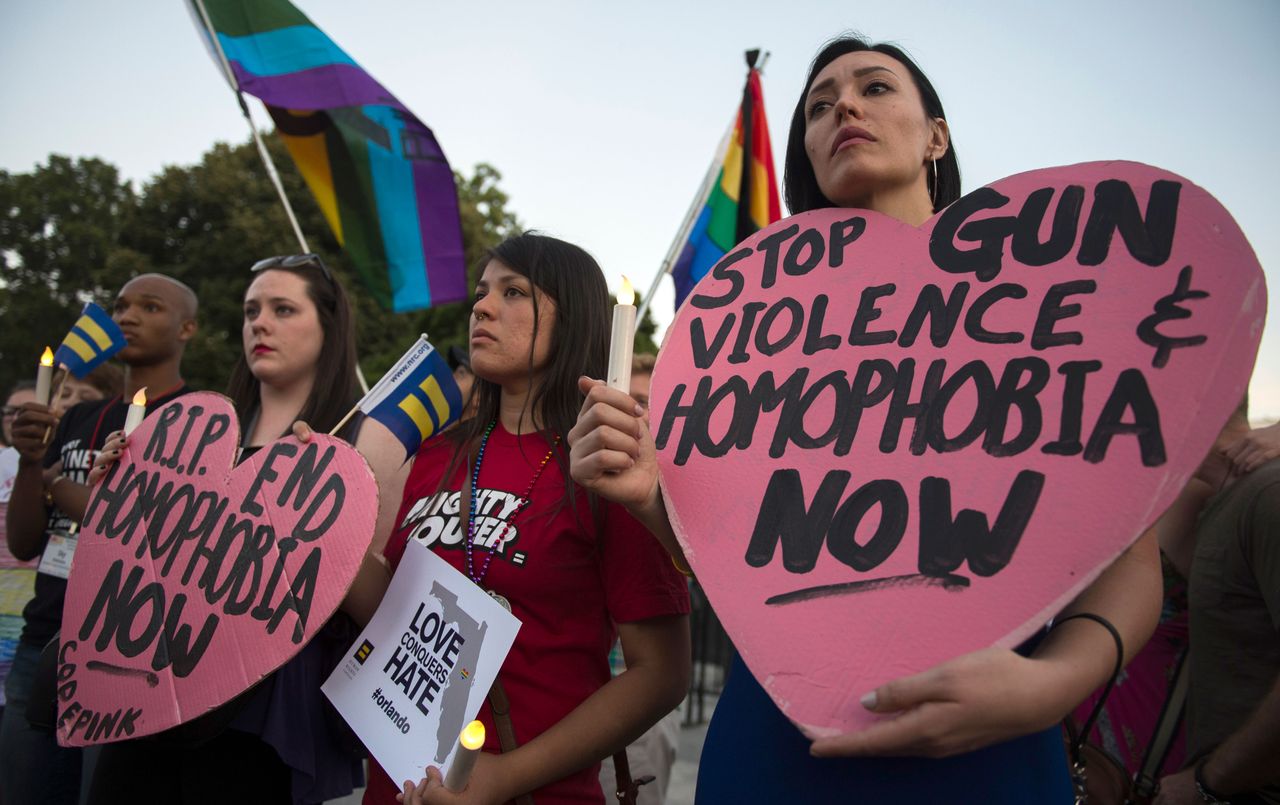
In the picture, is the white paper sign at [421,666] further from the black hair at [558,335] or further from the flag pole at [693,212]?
the flag pole at [693,212]

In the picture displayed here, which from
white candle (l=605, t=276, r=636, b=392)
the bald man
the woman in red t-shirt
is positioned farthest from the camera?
the bald man

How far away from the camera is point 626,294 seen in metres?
1.16

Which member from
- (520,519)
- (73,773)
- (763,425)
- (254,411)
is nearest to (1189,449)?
(763,425)

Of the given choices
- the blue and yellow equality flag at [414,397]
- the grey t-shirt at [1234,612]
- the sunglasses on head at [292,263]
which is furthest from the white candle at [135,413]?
the grey t-shirt at [1234,612]

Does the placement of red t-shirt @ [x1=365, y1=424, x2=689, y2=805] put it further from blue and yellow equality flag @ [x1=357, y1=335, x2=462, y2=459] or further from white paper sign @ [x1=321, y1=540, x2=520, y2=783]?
blue and yellow equality flag @ [x1=357, y1=335, x2=462, y2=459]

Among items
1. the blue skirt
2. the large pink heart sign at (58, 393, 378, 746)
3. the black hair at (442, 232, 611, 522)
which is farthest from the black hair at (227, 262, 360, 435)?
the blue skirt

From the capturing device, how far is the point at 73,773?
2.39 metres

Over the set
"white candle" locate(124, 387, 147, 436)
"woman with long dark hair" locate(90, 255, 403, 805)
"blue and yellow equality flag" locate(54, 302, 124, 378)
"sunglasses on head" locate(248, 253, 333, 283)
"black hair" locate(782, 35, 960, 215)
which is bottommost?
"woman with long dark hair" locate(90, 255, 403, 805)

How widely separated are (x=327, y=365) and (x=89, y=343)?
3.45 feet

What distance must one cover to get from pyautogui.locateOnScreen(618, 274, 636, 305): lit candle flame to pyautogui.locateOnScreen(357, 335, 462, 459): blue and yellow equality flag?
831 millimetres

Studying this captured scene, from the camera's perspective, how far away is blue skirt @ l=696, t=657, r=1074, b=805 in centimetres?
102

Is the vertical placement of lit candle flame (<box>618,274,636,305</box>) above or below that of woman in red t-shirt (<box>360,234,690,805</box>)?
above

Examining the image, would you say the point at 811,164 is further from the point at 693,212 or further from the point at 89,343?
the point at 693,212

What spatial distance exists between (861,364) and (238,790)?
5.12 feet
